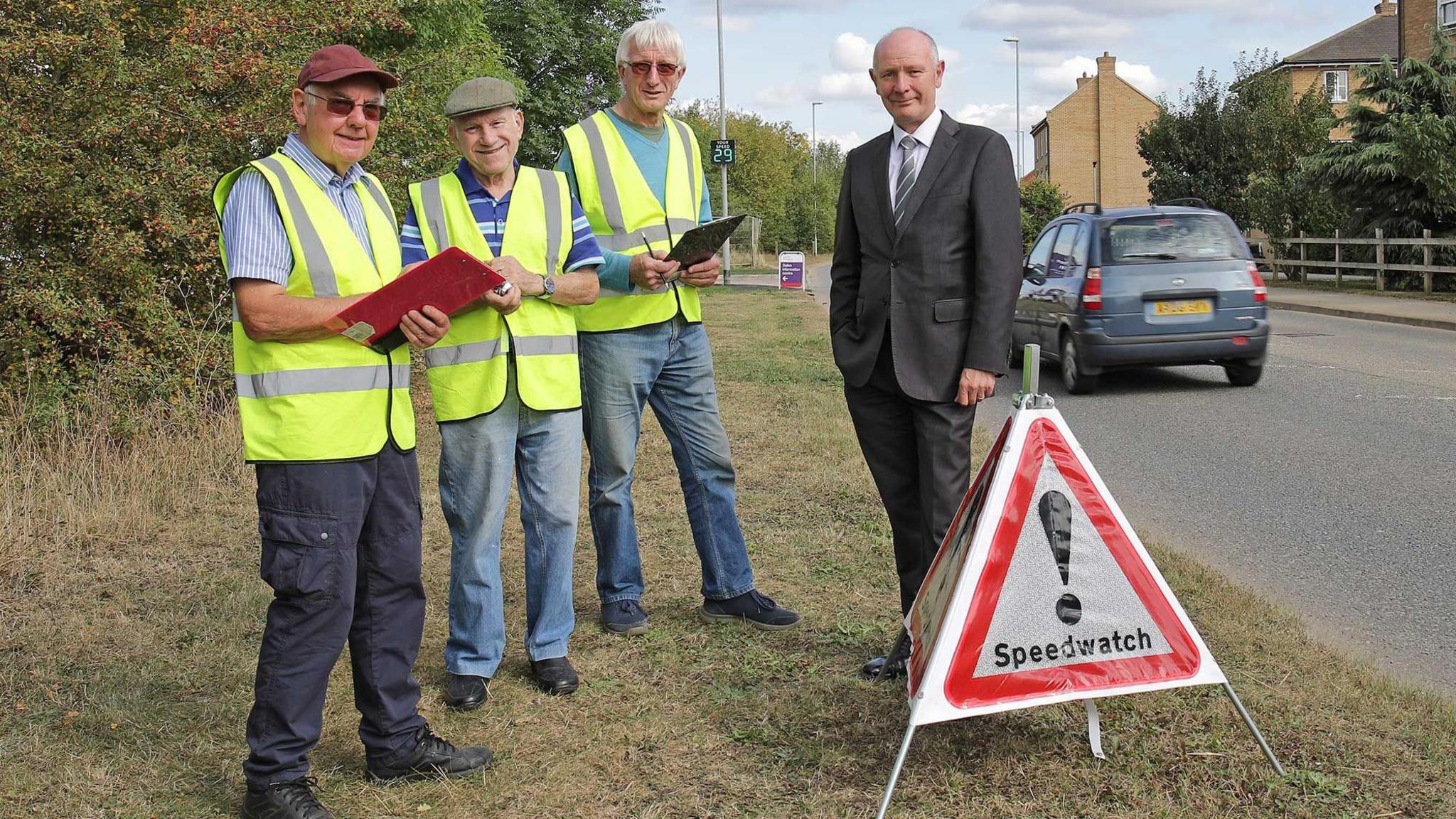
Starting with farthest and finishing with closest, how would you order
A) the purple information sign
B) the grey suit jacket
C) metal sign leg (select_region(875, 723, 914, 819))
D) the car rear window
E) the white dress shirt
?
the purple information sign, the car rear window, the white dress shirt, the grey suit jacket, metal sign leg (select_region(875, 723, 914, 819))

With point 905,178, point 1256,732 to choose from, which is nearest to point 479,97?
Result: point 905,178

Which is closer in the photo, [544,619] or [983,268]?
[983,268]

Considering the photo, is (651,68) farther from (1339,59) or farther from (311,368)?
(1339,59)

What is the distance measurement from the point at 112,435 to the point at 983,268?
6.80m

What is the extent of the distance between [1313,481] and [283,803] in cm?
644

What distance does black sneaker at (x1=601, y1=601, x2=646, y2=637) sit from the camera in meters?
4.89

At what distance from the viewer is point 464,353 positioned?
163 inches

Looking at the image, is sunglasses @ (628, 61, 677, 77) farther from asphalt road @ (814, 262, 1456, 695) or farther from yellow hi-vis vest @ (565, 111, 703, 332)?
asphalt road @ (814, 262, 1456, 695)

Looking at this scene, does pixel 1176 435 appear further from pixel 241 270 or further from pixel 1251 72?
pixel 1251 72

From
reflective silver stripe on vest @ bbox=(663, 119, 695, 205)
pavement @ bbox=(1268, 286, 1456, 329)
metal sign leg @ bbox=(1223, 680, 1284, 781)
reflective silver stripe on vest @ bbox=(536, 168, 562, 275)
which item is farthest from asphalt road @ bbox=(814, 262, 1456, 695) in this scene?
pavement @ bbox=(1268, 286, 1456, 329)

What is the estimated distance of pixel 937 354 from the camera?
4.05 meters

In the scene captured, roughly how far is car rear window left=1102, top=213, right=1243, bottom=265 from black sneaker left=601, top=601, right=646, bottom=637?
792 centimetres

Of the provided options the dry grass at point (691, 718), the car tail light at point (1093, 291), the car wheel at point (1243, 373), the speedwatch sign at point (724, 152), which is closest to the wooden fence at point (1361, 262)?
the speedwatch sign at point (724, 152)

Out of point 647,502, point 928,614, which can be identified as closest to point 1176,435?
point 647,502
